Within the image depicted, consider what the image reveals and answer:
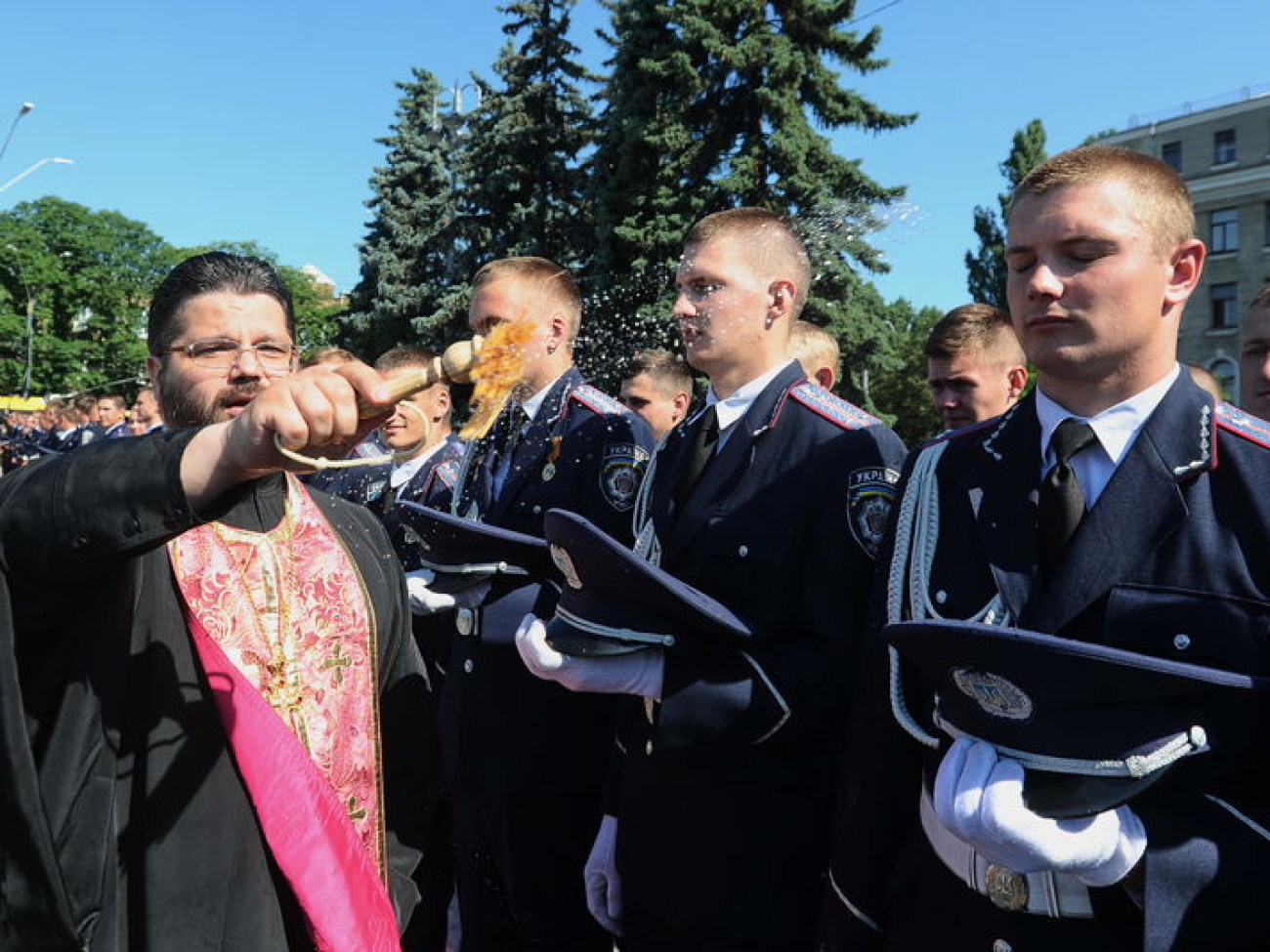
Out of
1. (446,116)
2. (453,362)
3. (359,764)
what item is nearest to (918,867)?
(359,764)

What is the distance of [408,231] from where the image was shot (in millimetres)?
29609

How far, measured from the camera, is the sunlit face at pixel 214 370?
222 centimetres

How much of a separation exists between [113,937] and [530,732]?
6.60ft

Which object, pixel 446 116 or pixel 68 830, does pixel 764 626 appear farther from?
pixel 446 116

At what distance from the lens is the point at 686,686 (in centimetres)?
267

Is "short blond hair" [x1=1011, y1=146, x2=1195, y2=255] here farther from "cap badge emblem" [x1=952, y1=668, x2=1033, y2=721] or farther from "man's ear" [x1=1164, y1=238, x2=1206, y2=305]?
"cap badge emblem" [x1=952, y1=668, x2=1033, y2=721]

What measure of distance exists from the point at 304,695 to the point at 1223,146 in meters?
59.3

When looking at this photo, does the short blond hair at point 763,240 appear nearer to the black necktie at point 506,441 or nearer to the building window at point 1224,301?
the black necktie at point 506,441

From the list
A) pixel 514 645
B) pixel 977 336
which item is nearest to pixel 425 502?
pixel 514 645

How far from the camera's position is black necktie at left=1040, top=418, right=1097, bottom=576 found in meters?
1.99

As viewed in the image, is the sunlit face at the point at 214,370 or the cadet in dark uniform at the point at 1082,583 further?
the sunlit face at the point at 214,370

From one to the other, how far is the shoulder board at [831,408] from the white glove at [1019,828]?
1466 mm

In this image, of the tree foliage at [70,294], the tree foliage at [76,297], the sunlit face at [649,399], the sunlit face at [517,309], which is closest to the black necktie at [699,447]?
the sunlit face at [517,309]

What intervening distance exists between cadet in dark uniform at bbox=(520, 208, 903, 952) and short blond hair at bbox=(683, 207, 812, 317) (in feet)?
1.54
